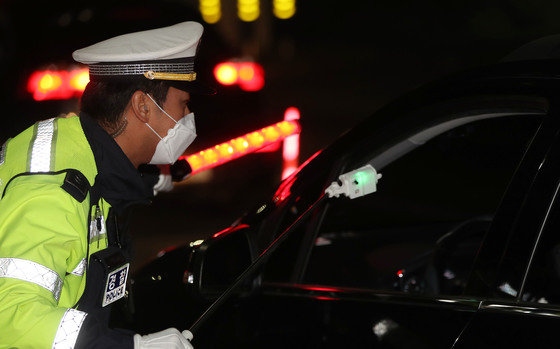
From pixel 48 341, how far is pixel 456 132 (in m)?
Answer: 1.38

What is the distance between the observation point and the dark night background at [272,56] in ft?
23.7

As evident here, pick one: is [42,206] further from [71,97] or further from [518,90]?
[71,97]

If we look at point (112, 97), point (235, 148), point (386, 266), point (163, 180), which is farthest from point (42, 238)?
point (235, 148)

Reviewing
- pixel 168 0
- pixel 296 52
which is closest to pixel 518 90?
pixel 168 0

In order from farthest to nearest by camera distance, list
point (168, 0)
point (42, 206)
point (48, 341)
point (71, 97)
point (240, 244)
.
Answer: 1. point (168, 0)
2. point (71, 97)
3. point (240, 244)
4. point (42, 206)
5. point (48, 341)

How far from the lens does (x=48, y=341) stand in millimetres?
1979

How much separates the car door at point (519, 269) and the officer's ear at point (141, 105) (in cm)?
123

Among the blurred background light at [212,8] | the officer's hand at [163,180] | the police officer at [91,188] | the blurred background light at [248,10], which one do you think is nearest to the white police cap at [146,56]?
the police officer at [91,188]

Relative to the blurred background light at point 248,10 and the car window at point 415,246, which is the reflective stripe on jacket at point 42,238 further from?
the blurred background light at point 248,10

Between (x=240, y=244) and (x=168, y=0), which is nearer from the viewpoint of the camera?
(x=240, y=244)

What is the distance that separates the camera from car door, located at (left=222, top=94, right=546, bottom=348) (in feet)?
6.84

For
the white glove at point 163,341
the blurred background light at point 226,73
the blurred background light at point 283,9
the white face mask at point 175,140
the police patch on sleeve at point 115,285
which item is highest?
the blurred background light at point 283,9

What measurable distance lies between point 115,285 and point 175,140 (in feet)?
2.00

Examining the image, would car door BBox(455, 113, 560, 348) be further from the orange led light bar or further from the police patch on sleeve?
the orange led light bar
